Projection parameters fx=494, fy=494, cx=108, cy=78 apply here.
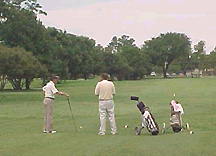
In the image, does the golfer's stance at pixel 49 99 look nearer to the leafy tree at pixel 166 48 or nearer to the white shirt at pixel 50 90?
the white shirt at pixel 50 90

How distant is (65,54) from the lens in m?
101

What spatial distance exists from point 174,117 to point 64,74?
7651 cm

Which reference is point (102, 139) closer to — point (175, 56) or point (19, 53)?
point (19, 53)

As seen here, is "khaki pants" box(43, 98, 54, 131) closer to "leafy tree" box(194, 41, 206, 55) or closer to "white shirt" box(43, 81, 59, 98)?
"white shirt" box(43, 81, 59, 98)

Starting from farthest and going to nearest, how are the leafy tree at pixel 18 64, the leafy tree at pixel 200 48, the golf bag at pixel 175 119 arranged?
the leafy tree at pixel 200 48
the leafy tree at pixel 18 64
the golf bag at pixel 175 119

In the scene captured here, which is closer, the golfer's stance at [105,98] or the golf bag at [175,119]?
the golfer's stance at [105,98]

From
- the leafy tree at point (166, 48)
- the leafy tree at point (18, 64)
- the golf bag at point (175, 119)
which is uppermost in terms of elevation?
the leafy tree at point (166, 48)

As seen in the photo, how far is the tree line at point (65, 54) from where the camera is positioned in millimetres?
57488

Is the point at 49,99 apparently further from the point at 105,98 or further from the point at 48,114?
the point at 105,98

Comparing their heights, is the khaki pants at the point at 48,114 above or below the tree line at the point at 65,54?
below

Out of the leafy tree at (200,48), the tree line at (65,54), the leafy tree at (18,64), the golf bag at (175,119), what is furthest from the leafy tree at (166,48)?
the golf bag at (175,119)

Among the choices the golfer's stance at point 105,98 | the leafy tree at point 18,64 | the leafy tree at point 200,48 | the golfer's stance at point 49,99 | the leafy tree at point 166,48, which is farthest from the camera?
the leafy tree at point 200,48

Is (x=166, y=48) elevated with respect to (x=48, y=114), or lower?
elevated

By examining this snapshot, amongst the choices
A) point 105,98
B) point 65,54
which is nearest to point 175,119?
point 105,98
